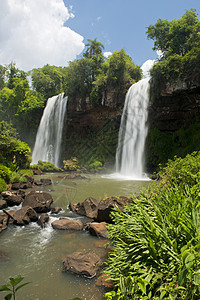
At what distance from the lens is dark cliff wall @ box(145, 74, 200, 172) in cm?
1633

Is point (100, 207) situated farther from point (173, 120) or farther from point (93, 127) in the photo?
point (93, 127)

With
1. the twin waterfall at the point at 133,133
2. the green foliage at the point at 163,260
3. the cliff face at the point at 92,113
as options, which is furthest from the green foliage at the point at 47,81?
the green foliage at the point at 163,260

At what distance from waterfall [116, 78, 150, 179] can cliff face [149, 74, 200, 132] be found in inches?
38.8

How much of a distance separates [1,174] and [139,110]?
14.7 metres

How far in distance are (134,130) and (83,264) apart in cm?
1797

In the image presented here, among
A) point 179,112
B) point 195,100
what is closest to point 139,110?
point 179,112

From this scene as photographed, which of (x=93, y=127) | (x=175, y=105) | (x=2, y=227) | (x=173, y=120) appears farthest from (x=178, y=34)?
(x=2, y=227)

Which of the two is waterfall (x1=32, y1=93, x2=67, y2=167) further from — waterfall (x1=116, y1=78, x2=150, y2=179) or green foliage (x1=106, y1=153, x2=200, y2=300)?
green foliage (x1=106, y1=153, x2=200, y2=300)

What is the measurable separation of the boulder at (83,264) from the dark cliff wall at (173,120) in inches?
562

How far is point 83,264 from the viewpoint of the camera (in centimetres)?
347

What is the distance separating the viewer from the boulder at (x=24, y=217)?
5718 mm

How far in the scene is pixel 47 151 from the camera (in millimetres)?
28031

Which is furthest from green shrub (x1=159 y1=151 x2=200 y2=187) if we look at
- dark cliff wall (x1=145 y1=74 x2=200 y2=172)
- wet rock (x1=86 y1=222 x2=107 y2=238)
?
dark cliff wall (x1=145 y1=74 x2=200 y2=172)

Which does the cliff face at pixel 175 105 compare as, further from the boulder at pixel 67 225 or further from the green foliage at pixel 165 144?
the boulder at pixel 67 225
